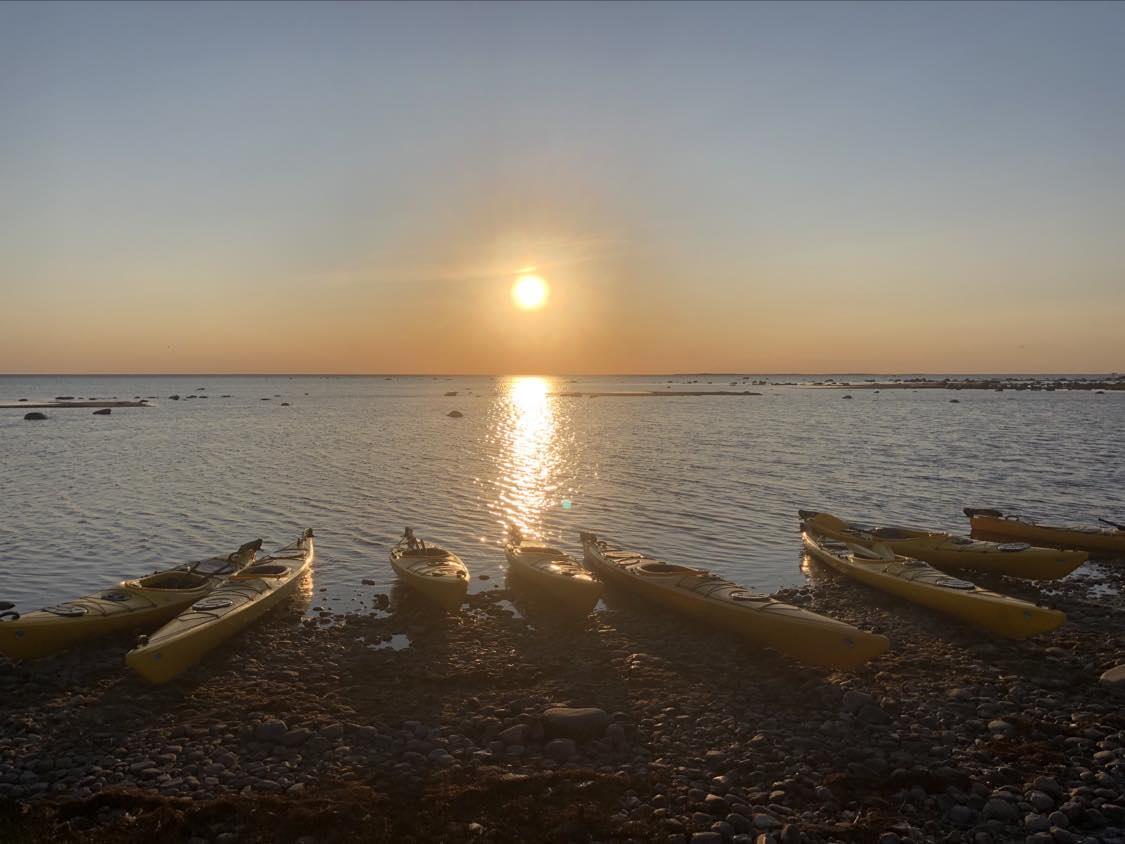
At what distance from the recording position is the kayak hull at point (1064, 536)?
18.8 meters

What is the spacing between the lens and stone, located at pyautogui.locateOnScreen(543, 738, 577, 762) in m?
8.71

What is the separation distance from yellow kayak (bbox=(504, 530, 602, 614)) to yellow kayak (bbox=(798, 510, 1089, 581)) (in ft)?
26.4

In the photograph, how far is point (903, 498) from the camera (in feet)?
94.5

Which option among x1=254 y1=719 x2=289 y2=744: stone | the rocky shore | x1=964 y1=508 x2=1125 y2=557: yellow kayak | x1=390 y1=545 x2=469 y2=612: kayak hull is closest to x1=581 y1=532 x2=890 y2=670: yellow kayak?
the rocky shore

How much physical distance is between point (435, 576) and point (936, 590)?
10.5 meters

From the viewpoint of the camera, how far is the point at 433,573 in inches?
608

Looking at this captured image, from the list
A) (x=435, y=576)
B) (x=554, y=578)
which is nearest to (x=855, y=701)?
(x=554, y=578)

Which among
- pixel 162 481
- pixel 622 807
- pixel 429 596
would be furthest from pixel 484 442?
pixel 622 807

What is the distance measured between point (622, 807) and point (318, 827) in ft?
10.6

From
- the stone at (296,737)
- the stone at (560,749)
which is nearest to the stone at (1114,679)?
the stone at (560,749)

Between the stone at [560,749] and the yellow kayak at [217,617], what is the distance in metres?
6.40

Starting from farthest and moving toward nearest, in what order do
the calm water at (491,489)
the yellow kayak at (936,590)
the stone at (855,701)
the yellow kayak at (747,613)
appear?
the calm water at (491,489) < the yellow kayak at (936,590) < the yellow kayak at (747,613) < the stone at (855,701)

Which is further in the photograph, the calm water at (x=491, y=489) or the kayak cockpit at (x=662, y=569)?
the calm water at (x=491, y=489)

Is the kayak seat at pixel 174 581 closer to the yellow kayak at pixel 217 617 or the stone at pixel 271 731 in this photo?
the yellow kayak at pixel 217 617
